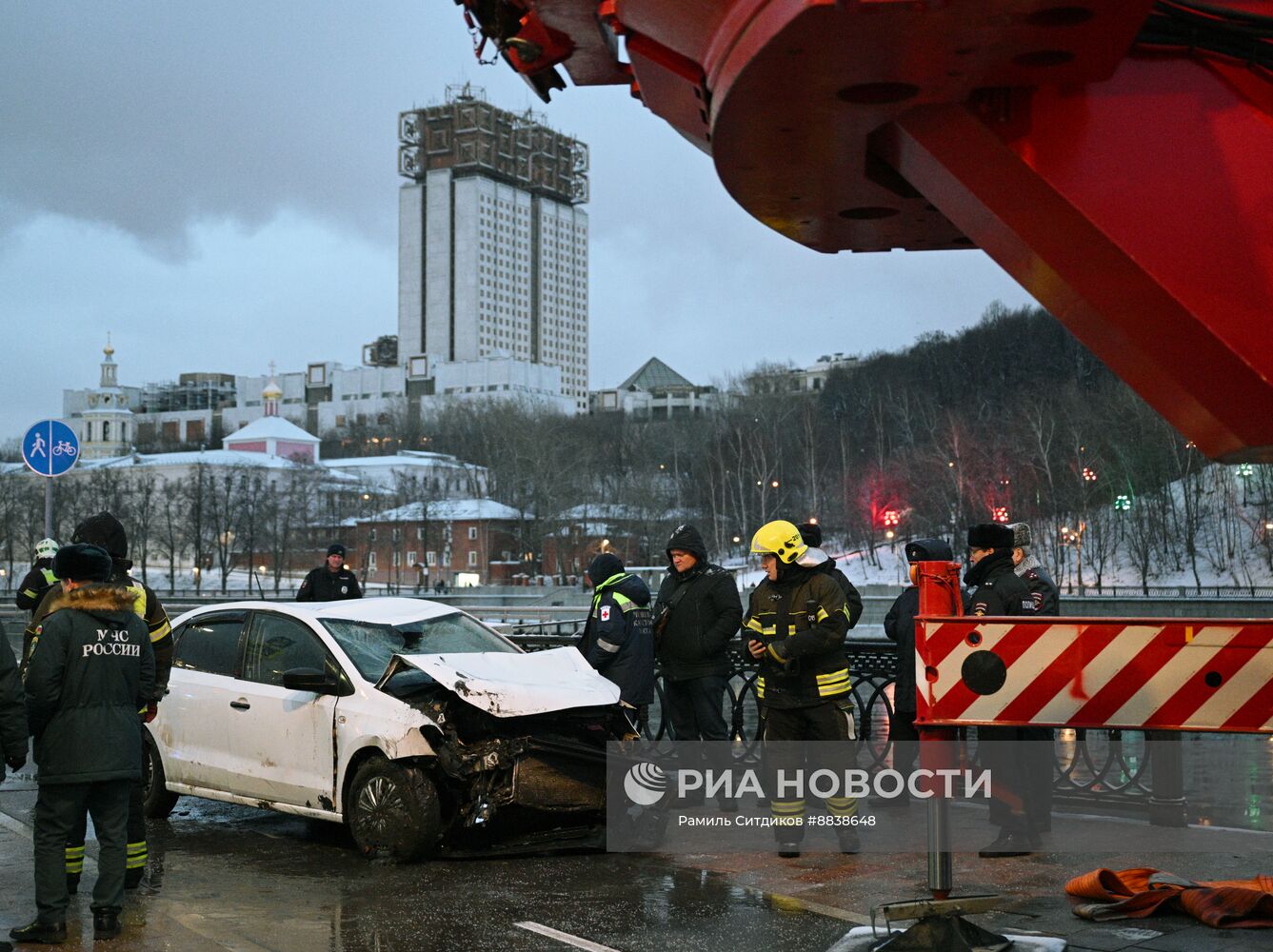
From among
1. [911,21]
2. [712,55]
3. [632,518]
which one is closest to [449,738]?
[712,55]

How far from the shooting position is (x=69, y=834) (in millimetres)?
6762

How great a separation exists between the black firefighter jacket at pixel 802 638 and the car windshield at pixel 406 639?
2.20 meters

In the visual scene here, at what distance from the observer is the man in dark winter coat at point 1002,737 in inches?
329

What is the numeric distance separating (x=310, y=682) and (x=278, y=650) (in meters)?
0.87

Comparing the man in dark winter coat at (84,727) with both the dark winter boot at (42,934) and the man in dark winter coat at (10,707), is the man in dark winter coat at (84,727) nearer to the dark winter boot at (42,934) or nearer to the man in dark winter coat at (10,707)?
the dark winter boot at (42,934)

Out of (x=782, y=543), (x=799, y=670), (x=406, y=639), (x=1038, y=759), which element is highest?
(x=782, y=543)

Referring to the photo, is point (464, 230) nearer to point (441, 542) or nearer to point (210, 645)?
point (441, 542)

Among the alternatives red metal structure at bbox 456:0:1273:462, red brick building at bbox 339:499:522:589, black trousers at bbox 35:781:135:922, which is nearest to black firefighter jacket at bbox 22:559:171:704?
black trousers at bbox 35:781:135:922

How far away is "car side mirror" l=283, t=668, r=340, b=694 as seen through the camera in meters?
8.77

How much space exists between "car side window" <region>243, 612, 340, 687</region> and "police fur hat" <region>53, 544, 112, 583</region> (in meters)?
2.34

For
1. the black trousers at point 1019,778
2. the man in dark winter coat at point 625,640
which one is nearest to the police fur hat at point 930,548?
the black trousers at point 1019,778

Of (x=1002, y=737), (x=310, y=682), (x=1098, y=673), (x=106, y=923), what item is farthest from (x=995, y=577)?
(x=106, y=923)

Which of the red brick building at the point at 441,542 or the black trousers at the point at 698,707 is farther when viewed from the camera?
the red brick building at the point at 441,542

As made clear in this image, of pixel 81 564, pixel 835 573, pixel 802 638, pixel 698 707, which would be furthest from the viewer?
pixel 698 707
